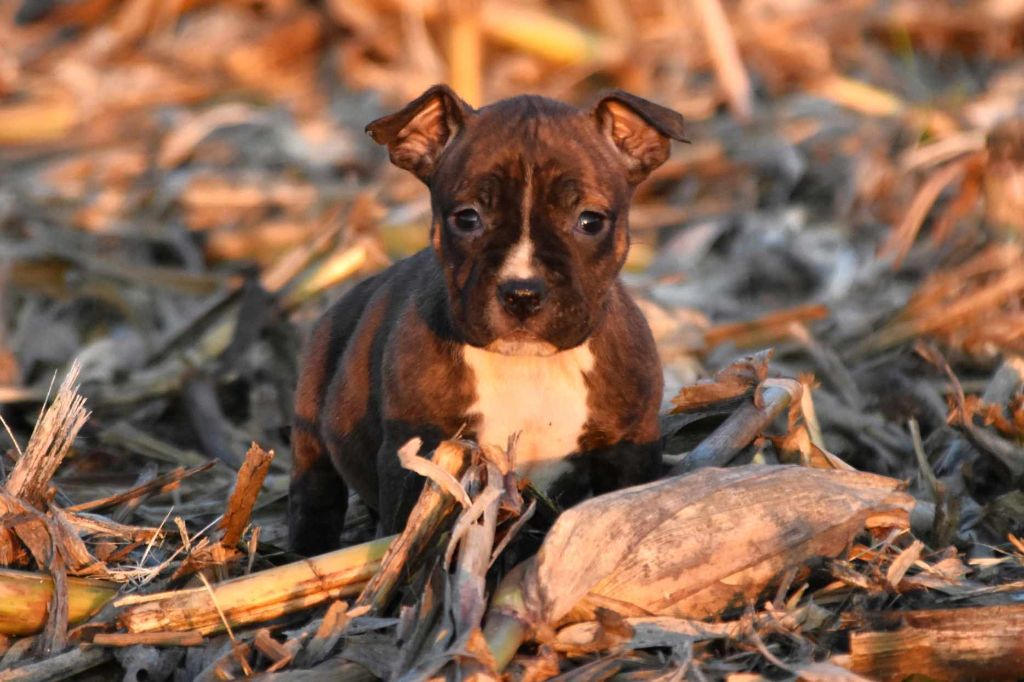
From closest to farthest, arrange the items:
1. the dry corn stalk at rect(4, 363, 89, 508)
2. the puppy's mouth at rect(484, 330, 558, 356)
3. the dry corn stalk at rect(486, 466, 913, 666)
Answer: the dry corn stalk at rect(486, 466, 913, 666) → the dry corn stalk at rect(4, 363, 89, 508) → the puppy's mouth at rect(484, 330, 558, 356)

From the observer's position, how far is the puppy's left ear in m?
5.99

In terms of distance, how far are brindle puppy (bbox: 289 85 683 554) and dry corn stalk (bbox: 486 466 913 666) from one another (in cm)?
65

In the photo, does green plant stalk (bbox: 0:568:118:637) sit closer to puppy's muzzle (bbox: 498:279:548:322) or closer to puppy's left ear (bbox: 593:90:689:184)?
puppy's muzzle (bbox: 498:279:548:322)

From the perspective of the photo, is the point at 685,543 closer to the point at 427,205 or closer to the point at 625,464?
the point at 625,464

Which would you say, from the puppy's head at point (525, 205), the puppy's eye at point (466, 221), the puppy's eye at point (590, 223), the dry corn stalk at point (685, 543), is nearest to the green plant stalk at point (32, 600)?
the dry corn stalk at point (685, 543)

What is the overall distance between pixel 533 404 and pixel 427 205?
15.2ft

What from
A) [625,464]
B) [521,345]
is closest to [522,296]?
[521,345]

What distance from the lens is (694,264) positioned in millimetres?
10203

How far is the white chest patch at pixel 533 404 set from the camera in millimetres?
5777

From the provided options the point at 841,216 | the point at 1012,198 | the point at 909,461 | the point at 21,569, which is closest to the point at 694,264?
the point at 841,216

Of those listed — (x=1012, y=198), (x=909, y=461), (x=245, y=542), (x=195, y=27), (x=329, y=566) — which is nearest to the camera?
(x=329, y=566)

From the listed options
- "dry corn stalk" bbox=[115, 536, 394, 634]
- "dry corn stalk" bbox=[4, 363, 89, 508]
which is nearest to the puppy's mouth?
"dry corn stalk" bbox=[115, 536, 394, 634]

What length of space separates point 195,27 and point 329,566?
390 inches

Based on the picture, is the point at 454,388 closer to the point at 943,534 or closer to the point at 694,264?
the point at 943,534
